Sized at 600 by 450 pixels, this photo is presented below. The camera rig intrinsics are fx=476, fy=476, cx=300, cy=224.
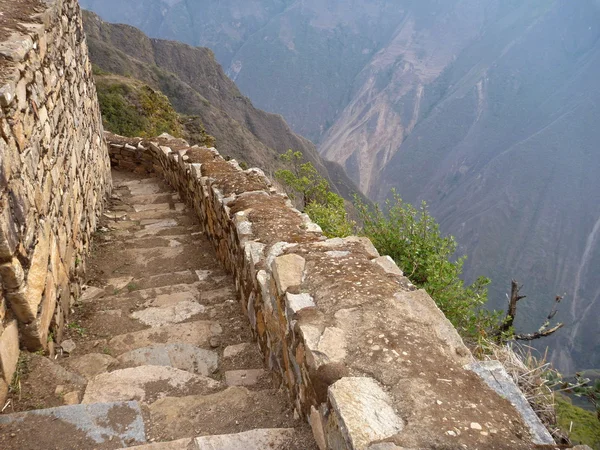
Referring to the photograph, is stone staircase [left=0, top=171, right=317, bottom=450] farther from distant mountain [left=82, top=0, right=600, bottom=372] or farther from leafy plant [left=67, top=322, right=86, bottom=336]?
distant mountain [left=82, top=0, right=600, bottom=372]

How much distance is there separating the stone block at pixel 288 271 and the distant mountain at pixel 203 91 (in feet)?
109

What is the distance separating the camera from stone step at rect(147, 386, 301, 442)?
234 cm

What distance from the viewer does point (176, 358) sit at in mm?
3232

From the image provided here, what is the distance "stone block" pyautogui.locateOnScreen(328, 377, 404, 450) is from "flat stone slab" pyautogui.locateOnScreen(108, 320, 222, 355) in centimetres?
185

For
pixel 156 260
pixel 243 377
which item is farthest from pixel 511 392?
pixel 156 260

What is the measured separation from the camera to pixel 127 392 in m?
2.73

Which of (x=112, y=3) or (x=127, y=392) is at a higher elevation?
(x=112, y=3)

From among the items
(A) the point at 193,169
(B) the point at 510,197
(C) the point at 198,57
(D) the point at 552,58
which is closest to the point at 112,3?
(C) the point at 198,57

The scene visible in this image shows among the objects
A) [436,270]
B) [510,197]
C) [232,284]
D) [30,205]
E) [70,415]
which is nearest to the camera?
[70,415]

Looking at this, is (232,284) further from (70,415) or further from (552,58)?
(552,58)

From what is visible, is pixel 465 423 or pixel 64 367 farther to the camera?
pixel 64 367

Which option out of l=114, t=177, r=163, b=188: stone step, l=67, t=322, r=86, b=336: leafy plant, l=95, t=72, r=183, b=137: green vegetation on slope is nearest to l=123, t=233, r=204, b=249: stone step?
l=67, t=322, r=86, b=336: leafy plant

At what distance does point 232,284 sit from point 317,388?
8.41ft

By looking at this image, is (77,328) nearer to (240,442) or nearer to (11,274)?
(11,274)
